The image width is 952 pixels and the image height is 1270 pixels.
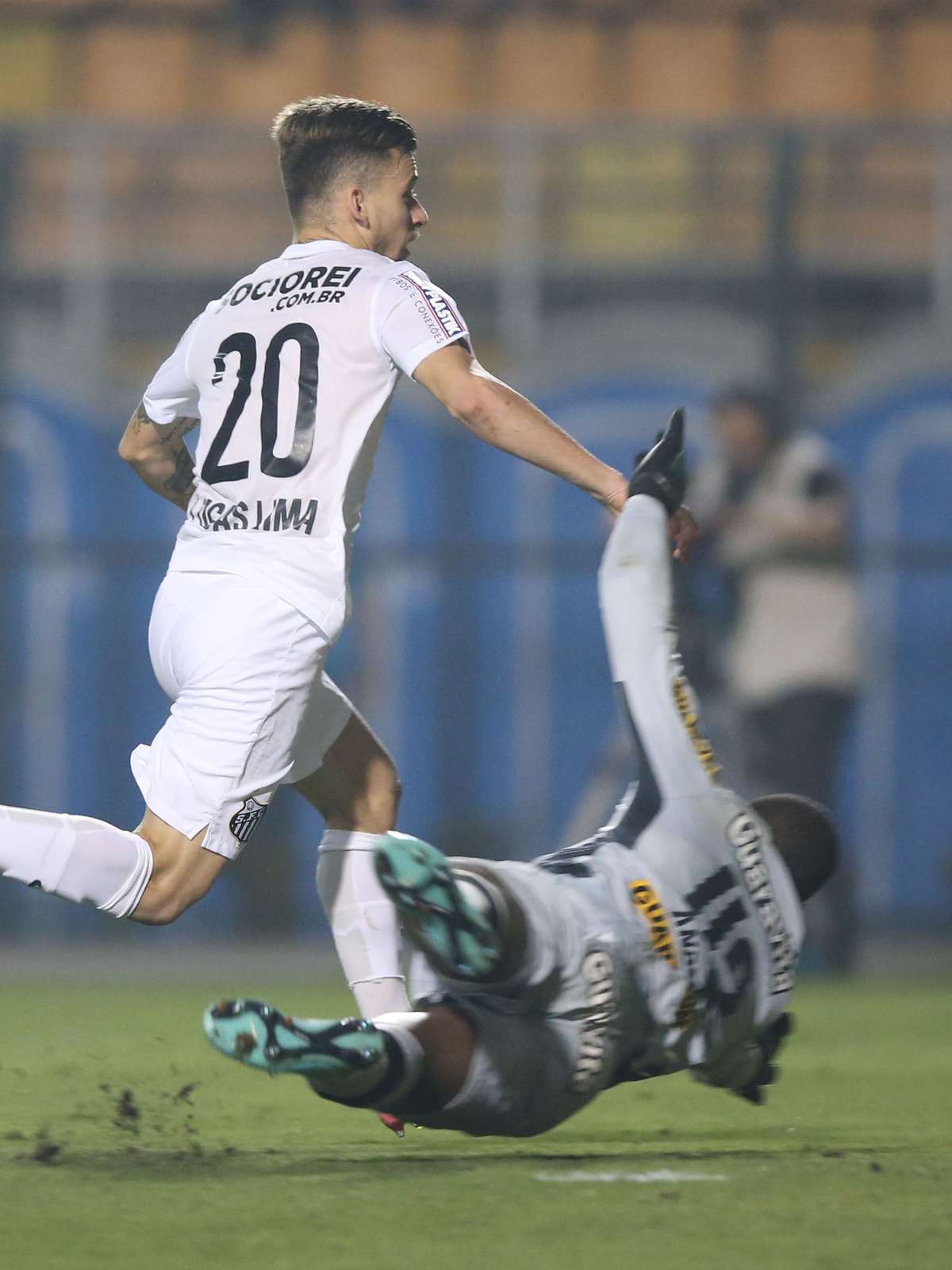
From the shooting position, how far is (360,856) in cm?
450

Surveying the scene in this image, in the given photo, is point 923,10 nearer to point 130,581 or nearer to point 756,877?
point 130,581

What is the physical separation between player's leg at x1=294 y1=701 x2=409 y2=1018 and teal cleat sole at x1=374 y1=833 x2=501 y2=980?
1010 millimetres

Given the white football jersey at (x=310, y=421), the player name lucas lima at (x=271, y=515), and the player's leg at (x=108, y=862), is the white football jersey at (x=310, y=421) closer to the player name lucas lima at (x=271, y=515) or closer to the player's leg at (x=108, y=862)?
the player name lucas lima at (x=271, y=515)

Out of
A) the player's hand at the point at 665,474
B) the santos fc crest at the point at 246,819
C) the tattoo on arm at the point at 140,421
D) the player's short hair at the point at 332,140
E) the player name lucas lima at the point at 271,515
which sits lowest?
the santos fc crest at the point at 246,819

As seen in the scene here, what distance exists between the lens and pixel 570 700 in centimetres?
955

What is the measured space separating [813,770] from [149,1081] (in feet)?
11.5

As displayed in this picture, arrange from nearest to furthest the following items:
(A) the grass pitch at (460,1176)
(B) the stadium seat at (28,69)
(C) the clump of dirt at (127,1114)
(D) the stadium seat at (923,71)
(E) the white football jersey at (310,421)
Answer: (A) the grass pitch at (460,1176)
(E) the white football jersey at (310,421)
(C) the clump of dirt at (127,1114)
(B) the stadium seat at (28,69)
(D) the stadium seat at (923,71)

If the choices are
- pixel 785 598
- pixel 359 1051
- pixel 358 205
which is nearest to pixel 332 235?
pixel 358 205

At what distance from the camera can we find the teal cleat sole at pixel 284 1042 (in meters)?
3.40

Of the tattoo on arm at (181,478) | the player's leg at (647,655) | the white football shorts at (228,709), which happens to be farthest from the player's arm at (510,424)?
the tattoo on arm at (181,478)

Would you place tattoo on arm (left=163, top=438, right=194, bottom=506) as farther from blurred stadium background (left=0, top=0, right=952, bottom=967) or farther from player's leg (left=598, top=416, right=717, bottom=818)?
blurred stadium background (left=0, top=0, right=952, bottom=967)

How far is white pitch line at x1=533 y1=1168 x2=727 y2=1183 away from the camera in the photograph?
3.77 m

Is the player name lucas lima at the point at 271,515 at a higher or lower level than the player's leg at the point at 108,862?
higher

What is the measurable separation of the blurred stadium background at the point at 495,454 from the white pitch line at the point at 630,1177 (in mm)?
4837
